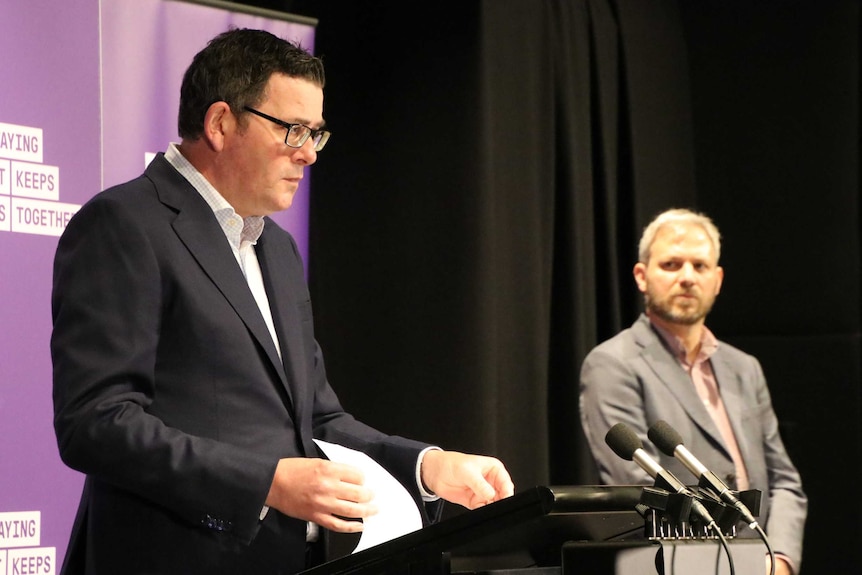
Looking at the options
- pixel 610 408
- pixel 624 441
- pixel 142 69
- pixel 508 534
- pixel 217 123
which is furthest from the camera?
pixel 610 408

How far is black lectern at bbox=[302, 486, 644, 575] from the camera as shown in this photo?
6.03 feet

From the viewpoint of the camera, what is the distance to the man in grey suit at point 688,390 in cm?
409

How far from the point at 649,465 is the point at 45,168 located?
6.70ft

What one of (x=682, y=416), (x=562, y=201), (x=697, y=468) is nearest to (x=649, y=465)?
(x=697, y=468)

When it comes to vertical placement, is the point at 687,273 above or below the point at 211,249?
above

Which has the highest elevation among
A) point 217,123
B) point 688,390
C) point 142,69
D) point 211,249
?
point 142,69

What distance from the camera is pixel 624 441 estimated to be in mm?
2174

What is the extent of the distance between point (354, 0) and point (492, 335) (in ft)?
4.96

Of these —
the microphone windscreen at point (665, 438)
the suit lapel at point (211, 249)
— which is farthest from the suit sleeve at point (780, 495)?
the suit lapel at point (211, 249)

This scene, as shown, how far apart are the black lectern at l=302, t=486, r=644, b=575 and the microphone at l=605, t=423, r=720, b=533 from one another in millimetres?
45

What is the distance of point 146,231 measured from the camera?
2217mm

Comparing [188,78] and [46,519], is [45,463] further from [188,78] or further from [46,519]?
[188,78]

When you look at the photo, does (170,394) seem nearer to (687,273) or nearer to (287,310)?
(287,310)

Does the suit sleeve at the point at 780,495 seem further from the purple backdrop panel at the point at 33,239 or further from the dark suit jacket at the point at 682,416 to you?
the purple backdrop panel at the point at 33,239
